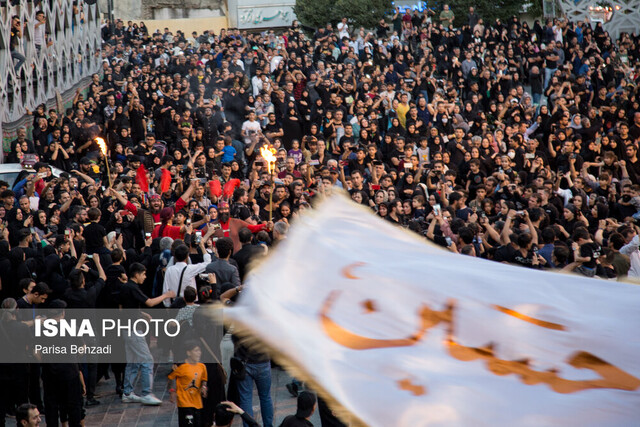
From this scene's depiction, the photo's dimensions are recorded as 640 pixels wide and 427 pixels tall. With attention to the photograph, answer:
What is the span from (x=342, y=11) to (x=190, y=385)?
2904 centimetres

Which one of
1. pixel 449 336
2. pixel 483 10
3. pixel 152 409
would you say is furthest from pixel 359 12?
pixel 449 336

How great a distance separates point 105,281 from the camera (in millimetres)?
10031

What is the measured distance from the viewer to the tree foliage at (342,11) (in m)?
35.4

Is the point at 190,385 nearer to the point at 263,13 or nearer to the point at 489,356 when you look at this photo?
the point at 489,356

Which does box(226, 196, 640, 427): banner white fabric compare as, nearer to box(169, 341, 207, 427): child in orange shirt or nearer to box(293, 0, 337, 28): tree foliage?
box(169, 341, 207, 427): child in orange shirt

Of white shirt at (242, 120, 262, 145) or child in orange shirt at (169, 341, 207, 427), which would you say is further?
white shirt at (242, 120, 262, 145)

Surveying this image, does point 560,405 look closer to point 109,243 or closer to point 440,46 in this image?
point 109,243

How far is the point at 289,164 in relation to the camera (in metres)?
15.9

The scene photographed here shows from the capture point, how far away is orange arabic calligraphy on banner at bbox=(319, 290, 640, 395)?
2656mm

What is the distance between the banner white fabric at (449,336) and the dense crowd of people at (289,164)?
382cm

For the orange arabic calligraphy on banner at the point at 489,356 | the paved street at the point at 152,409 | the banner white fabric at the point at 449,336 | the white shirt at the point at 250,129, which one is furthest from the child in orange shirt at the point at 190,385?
the white shirt at the point at 250,129

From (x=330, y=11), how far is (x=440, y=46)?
11.1 m

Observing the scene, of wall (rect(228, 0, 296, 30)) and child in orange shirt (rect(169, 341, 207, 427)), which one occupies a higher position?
wall (rect(228, 0, 296, 30))

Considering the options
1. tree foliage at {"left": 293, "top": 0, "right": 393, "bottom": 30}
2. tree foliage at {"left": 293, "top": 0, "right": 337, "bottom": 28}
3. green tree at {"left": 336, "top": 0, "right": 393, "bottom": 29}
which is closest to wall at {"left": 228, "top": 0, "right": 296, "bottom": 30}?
tree foliage at {"left": 293, "top": 0, "right": 393, "bottom": 30}
